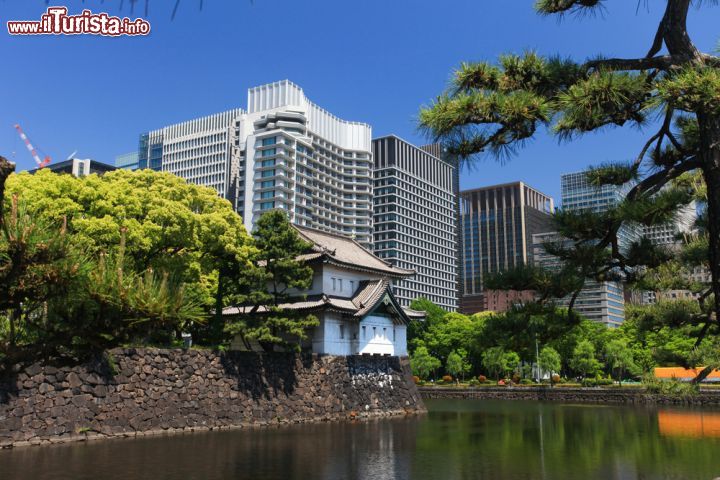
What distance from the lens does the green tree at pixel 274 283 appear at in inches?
1174

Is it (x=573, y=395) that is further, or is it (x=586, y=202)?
(x=573, y=395)

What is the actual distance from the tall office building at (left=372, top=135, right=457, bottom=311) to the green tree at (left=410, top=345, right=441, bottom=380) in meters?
49.4

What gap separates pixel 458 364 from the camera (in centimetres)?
6247

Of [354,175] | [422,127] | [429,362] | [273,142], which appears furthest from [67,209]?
[354,175]

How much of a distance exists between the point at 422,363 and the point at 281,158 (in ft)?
147

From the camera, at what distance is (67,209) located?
83.3ft

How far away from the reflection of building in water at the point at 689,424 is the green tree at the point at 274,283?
Answer: 17.6 metres

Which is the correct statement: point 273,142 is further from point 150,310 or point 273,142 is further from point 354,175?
point 150,310

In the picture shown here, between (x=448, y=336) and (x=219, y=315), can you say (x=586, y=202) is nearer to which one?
(x=219, y=315)

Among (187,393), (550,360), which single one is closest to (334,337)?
(187,393)

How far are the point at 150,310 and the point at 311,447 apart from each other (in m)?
18.2

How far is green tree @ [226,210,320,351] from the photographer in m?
29.8

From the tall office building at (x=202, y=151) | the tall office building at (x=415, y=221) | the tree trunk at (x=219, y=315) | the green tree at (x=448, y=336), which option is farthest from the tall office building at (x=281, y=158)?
the tree trunk at (x=219, y=315)

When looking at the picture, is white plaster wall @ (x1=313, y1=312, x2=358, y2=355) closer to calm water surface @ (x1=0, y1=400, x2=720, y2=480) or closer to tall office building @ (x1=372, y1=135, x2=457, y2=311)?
calm water surface @ (x1=0, y1=400, x2=720, y2=480)
